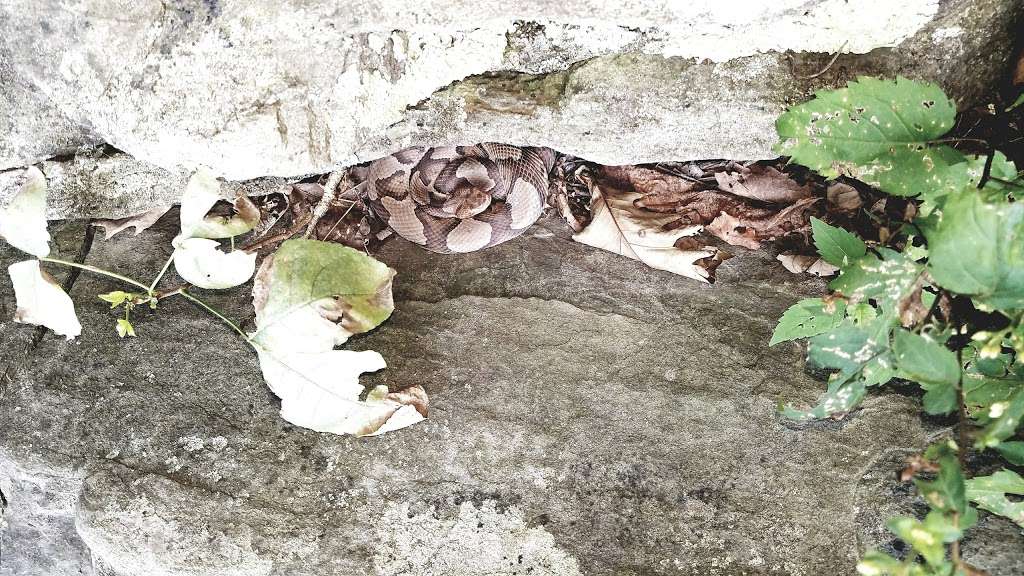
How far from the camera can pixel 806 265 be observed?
7.11 ft

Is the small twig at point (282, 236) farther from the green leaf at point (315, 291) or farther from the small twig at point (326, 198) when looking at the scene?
the green leaf at point (315, 291)

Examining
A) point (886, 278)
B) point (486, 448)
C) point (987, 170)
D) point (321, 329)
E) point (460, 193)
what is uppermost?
point (987, 170)

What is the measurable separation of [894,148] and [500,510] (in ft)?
4.18

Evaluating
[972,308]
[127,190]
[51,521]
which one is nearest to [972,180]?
[972,308]

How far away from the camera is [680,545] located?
5.85ft

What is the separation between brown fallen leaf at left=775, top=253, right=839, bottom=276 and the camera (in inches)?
84.1

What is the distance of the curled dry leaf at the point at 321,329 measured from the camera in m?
1.88

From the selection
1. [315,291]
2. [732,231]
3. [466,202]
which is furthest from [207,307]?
[732,231]

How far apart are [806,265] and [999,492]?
79 cm

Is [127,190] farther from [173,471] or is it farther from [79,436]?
Answer: [173,471]

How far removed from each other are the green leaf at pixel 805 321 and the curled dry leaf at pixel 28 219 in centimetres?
189

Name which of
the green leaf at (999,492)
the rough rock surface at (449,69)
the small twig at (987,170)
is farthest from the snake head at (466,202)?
the green leaf at (999,492)

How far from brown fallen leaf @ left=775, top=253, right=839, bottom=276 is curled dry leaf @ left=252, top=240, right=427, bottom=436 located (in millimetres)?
1111

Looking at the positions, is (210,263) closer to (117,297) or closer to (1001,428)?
(117,297)
